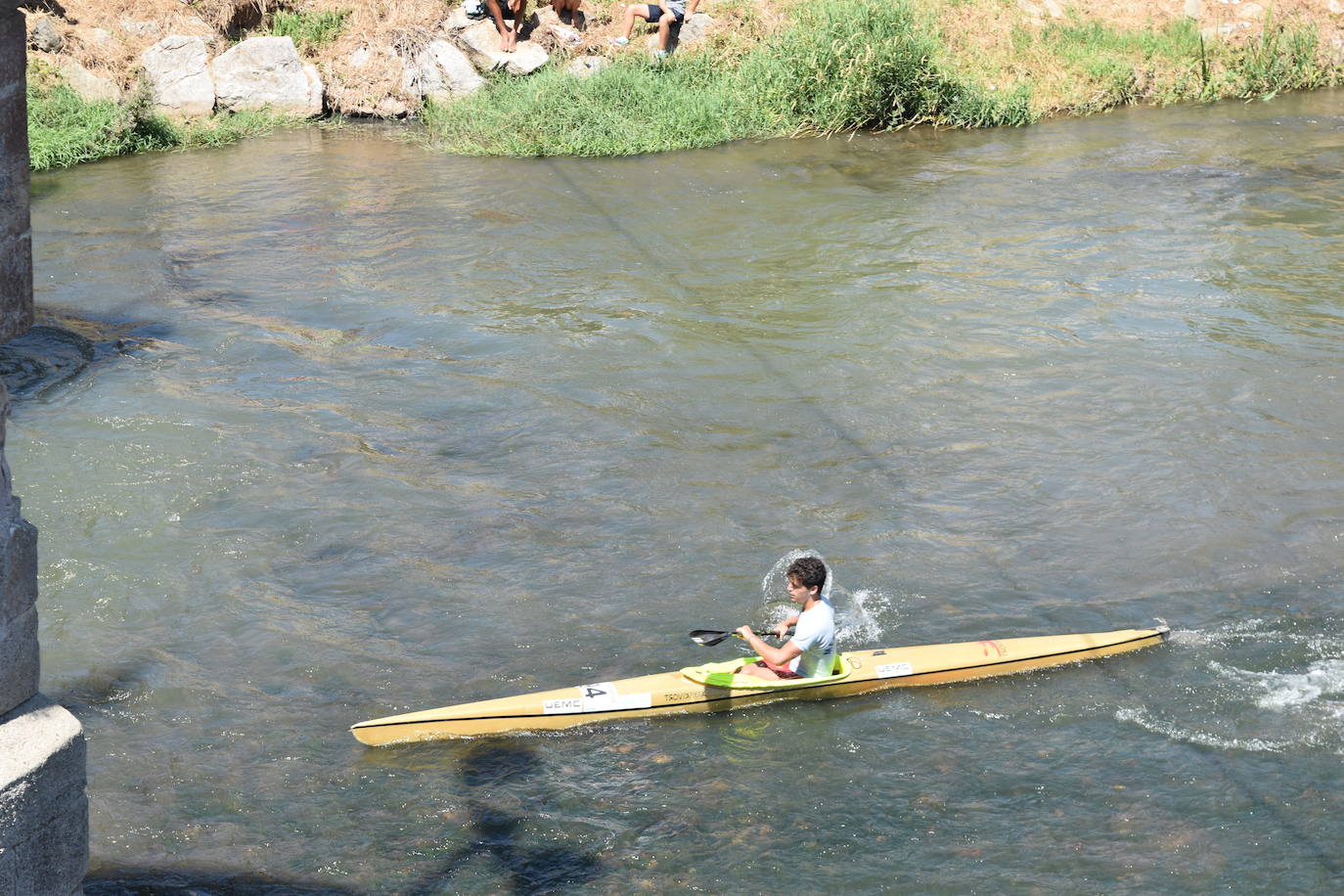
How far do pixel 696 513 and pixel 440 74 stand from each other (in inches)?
446

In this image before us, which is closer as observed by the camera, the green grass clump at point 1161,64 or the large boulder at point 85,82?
the large boulder at point 85,82

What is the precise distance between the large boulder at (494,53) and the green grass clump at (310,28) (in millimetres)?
1852

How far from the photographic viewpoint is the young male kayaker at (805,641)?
6.39 metres

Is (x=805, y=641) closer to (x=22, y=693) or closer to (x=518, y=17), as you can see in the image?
(x=22, y=693)

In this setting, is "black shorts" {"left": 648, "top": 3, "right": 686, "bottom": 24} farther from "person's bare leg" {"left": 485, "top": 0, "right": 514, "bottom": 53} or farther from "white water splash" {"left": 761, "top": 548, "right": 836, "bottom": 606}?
"white water splash" {"left": 761, "top": 548, "right": 836, "bottom": 606}

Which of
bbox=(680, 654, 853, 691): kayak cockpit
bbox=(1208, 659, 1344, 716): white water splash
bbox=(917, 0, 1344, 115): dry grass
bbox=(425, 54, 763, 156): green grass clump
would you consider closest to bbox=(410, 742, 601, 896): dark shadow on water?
bbox=(680, 654, 853, 691): kayak cockpit

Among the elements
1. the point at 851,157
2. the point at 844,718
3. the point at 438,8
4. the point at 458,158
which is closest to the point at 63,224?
the point at 458,158

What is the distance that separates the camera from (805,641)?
20.9 feet

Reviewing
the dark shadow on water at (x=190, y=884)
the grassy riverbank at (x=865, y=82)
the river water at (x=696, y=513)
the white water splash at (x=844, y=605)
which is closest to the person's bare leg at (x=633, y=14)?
the grassy riverbank at (x=865, y=82)

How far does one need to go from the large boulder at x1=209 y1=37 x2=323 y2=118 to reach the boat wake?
14.4 metres

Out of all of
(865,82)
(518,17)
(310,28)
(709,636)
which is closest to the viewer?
(709,636)

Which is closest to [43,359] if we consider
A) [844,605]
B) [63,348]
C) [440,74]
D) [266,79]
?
[63,348]

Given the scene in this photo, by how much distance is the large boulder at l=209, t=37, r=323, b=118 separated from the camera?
58.3ft

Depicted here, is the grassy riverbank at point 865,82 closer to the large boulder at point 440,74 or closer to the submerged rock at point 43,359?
the large boulder at point 440,74
